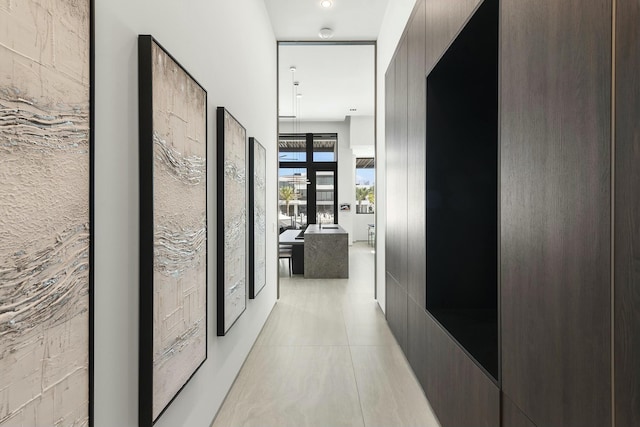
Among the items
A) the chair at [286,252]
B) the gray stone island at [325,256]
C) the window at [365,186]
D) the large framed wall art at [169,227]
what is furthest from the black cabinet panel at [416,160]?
the window at [365,186]

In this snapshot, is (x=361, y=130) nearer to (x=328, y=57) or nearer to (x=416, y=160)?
(x=328, y=57)

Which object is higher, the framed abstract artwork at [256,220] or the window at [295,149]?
Result: the window at [295,149]

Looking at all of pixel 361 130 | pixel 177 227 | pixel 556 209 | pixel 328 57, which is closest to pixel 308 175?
pixel 361 130

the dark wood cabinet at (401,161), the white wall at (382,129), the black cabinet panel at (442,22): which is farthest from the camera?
the white wall at (382,129)

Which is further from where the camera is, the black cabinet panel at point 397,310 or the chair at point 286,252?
the chair at point 286,252

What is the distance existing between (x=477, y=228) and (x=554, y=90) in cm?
132

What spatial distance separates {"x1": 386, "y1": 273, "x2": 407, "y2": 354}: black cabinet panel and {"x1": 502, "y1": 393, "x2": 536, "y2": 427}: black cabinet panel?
160cm

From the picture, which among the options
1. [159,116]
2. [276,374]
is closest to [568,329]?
[159,116]

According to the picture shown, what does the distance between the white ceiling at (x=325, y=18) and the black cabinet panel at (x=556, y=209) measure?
3085mm

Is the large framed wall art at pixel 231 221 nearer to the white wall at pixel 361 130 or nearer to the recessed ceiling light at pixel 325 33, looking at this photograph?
the recessed ceiling light at pixel 325 33

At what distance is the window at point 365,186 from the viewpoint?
1251 centimetres

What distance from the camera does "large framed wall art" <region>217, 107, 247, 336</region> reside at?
205cm

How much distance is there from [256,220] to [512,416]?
91.8 inches

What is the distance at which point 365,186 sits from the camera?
12.8 m
